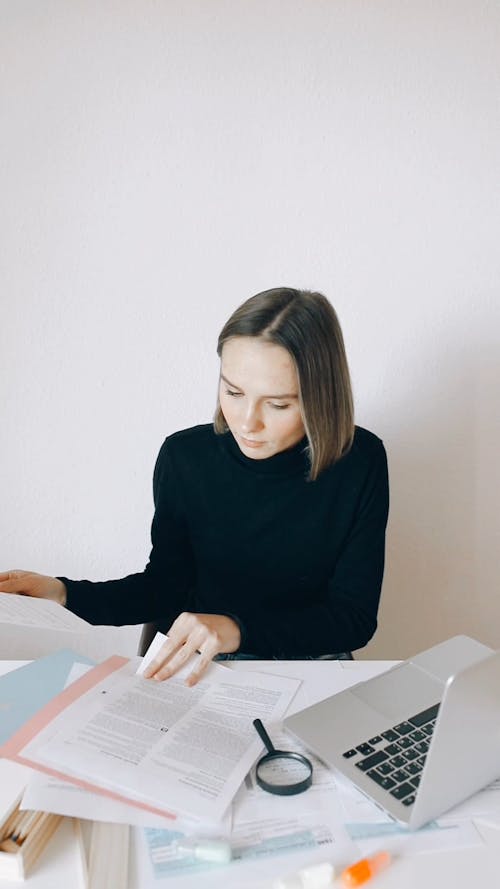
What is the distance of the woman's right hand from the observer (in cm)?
121

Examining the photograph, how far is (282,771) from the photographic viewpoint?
87 cm

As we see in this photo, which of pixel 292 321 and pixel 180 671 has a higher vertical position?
pixel 292 321

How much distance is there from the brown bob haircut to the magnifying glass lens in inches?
24.1

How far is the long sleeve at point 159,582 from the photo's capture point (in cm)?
134

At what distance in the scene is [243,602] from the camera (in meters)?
1.49

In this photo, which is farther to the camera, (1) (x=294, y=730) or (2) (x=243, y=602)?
(2) (x=243, y=602)

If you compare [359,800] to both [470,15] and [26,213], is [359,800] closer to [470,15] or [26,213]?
[26,213]

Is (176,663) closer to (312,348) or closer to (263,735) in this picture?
(263,735)

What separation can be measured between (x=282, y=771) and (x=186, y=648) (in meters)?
0.24

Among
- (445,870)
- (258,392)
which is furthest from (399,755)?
(258,392)

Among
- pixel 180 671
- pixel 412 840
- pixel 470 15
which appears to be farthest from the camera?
pixel 470 15

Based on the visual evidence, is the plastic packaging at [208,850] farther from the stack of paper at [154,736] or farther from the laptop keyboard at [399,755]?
the laptop keyboard at [399,755]

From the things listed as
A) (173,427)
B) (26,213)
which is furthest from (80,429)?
(26,213)

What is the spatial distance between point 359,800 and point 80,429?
116 cm
